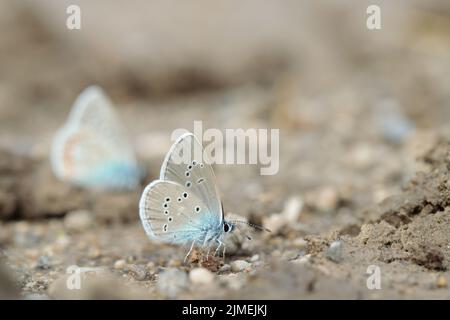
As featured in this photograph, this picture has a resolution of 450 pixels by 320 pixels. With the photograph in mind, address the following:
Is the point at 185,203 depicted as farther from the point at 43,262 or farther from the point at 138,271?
the point at 43,262

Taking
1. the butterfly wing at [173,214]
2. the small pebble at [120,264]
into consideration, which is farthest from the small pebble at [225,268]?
the small pebble at [120,264]

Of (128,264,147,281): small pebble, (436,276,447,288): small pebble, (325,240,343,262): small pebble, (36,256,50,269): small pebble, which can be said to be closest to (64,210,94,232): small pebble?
(36,256,50,269): small pebble

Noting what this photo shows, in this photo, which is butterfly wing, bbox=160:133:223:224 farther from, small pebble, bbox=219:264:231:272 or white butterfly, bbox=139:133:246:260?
small pebble, bbox=219:264:231:272

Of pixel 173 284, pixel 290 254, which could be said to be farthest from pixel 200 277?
pixel 290 254

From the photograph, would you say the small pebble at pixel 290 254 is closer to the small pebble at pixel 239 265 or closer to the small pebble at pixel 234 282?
the small pebble at pixel 239 265

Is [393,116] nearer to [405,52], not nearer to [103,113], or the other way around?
[405,52]

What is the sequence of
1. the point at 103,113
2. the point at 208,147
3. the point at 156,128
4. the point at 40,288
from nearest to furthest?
the point at 40,288 < the point at 103,113 < the point at 208,147 < the point at 156,128
